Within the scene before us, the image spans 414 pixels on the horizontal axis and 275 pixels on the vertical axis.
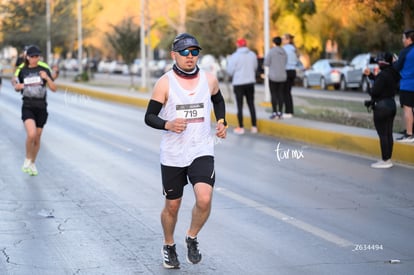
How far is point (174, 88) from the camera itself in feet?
22.7

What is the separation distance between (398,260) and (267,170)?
236 inches

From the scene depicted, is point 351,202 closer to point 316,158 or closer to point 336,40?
point 316,158

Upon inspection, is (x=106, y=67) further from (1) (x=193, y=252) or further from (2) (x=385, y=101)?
(1) (x=193, y=252)

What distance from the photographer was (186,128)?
22.5 feet

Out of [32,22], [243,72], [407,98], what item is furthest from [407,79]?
[32,22]

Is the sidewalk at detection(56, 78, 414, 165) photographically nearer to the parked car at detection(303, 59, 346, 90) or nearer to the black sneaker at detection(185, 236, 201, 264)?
the black sneaker at detection(185, 236, 201, 264)

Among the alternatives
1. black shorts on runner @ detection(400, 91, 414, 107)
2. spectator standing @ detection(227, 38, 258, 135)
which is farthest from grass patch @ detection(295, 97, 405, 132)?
black shorts on runner @ detection(400, 91, 414, 107)

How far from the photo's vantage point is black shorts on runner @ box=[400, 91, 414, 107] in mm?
14352

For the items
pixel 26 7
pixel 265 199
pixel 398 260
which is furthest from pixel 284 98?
pixel 26 7

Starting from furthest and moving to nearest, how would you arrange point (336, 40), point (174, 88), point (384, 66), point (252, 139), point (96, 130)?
1. point (336, 40)
2. point (96, 130)
3. point (252, 139)
4. point (384, 66)
5. point (174, 88)

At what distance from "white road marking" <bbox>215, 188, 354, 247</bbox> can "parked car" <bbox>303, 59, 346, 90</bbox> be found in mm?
30287

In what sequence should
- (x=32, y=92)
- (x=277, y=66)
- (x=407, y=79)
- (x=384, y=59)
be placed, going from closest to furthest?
(x=32, y=92), (x=384, y=59), (x=407, y=79), (x=277, y=66)

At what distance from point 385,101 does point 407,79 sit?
142cm

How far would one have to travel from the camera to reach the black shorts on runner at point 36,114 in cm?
1267
